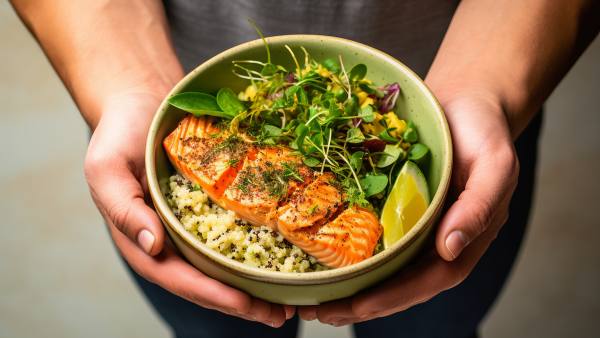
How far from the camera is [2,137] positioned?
3111 mm

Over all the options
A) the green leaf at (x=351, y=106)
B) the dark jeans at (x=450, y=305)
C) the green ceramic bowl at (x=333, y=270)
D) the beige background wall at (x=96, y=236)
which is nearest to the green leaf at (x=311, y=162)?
the green leaf at (x=351, y=106)

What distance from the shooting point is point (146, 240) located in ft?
3.57

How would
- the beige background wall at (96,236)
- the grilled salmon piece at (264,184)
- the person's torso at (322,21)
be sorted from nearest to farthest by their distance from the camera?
1. the grilled salmon piece at (264,184)
2. the person's torso at (322,21)
3. the beige background wall at (96,236)

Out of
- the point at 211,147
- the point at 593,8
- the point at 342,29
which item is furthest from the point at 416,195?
the point at 593,8

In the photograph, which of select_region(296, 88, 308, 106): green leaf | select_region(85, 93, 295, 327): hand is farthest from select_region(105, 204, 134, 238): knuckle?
select_region(296, 88, 308, 106): green leaf

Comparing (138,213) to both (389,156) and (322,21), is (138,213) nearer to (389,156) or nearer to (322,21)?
(389,156)

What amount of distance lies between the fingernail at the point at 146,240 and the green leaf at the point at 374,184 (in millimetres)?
368

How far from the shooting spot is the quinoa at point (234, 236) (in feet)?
3.42

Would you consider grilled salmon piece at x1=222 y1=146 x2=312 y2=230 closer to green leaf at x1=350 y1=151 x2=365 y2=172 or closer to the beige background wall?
green leaf at x1=350 y1=151 x2=365 y2=172

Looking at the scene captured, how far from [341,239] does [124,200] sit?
0.39m

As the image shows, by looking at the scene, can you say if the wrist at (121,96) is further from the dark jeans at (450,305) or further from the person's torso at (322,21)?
the dark jeans at (450,305)

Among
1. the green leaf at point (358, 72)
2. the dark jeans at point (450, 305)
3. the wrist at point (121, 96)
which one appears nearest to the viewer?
the green leaf at point (358, 72)

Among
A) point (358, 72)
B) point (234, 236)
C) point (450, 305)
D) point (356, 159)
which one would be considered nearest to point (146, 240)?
point (234, 236)

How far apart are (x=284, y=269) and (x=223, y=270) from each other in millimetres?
102
